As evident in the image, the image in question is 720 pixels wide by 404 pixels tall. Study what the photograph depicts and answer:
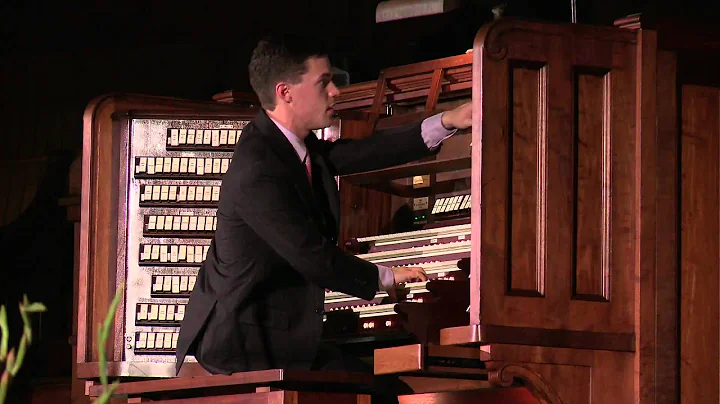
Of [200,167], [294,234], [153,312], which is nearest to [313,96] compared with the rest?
[294,234]

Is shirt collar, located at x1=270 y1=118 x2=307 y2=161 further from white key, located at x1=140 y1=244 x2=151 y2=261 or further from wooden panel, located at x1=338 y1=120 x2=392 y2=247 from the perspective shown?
white key, located at x1=140 y1=244 x2=151 y2=261

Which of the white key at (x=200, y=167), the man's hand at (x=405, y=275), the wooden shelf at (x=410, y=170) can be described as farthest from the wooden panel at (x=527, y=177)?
the white key at (x=200, y=167)

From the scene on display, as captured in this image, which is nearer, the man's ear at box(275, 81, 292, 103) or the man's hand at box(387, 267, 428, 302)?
the man's hand at box(387, 267, 428, 302)

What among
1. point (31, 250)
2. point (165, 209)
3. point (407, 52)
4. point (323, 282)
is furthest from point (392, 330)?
point (31, 250)

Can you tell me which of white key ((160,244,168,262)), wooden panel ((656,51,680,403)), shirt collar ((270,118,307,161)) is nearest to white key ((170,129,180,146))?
white key ((160,244,168,262))

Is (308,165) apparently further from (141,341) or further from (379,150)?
(141,341)

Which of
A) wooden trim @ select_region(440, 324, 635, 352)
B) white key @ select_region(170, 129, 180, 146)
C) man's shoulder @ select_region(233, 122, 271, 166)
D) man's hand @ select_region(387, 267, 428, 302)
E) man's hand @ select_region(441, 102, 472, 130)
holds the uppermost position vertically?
white key @ select_region(170, 129, 180, 146)

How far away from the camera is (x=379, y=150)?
4.29m

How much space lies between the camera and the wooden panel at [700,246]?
12.8ft

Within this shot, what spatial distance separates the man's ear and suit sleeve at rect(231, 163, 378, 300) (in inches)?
11.8

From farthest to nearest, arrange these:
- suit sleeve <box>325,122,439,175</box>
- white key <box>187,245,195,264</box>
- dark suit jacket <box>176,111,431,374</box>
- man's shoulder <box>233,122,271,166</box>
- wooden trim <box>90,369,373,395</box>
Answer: white key <box>187,245,195,264</box> → suit sleeve <box>325,122,439,175</box> → man's shoulder <box>233,122,271,166</box> → dark suit jacket <box>176,111,431,374</box> → wooden trim <box>90,369,373,395</box>

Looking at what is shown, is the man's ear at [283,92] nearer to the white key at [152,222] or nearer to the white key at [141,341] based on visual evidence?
the white key at [152,222]

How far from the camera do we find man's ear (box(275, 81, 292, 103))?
13.5 feet

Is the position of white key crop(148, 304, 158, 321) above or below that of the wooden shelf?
below
